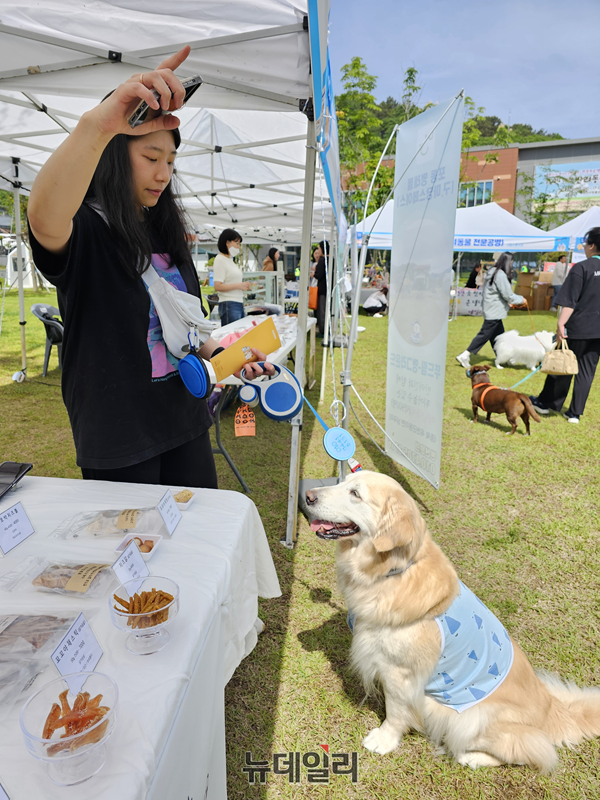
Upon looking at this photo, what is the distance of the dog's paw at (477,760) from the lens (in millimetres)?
1626

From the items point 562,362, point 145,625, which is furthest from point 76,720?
point 562,362

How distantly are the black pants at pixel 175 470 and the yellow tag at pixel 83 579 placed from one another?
1.57 feet

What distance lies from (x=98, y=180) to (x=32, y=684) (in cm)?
118

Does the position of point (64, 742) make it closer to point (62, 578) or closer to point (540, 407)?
point (62, 578)

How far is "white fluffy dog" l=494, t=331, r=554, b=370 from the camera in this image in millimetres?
8133

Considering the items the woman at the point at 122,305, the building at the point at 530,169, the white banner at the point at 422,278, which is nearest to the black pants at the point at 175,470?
the woman at the point at 122,305

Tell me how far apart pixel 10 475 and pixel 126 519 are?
0.49 metres

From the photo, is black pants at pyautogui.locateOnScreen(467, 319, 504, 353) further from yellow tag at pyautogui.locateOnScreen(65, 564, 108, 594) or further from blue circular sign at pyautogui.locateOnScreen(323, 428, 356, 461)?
yellow tag at pyautogui.locateOnScreen(65, 564, 108, 594)

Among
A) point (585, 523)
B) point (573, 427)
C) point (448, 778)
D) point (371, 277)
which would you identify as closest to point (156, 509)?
point (448, 778)

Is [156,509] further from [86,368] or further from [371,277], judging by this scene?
[371,277]

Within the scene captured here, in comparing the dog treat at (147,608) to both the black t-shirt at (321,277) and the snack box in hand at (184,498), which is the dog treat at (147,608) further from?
the black t-shirt at (321,277)

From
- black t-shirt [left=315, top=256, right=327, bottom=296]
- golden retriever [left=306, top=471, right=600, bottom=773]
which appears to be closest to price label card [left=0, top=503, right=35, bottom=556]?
golden retriever [left=306, top=471, right=600, bottom=773]

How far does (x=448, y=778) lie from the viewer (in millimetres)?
1623

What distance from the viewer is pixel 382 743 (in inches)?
66.4
